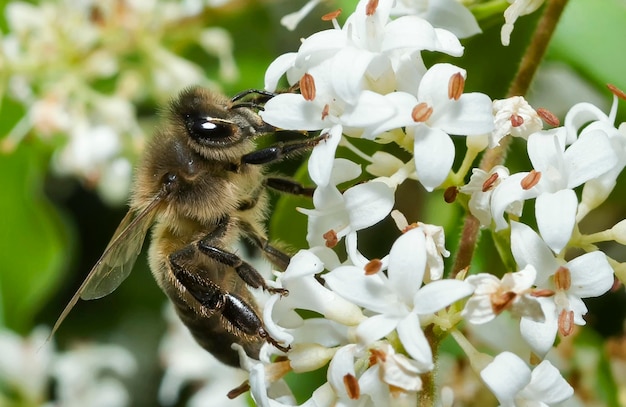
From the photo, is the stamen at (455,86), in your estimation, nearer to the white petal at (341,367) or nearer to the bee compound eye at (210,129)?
the white petal at (341,367)

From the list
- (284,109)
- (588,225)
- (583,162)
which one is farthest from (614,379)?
(284,109)

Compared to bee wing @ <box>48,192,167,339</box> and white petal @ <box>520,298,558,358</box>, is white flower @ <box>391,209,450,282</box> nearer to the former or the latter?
white petal @ <box>520,298,558,358</box>

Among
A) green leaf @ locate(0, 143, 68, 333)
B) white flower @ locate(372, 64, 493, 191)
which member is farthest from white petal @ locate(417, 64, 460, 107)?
green leaf @ locate(0, 143, 68, 333)

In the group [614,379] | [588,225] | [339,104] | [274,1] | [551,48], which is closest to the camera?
[339,104]

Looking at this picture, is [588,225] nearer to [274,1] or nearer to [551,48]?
[551,48]

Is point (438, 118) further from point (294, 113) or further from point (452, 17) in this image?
point (452, 17)

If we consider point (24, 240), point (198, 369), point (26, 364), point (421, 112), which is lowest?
point (26, 364)

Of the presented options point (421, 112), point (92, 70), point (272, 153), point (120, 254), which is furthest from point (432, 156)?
point (92, 70)

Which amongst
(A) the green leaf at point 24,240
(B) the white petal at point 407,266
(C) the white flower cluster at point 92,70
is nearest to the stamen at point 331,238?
(B) the white petal at point 407,266
